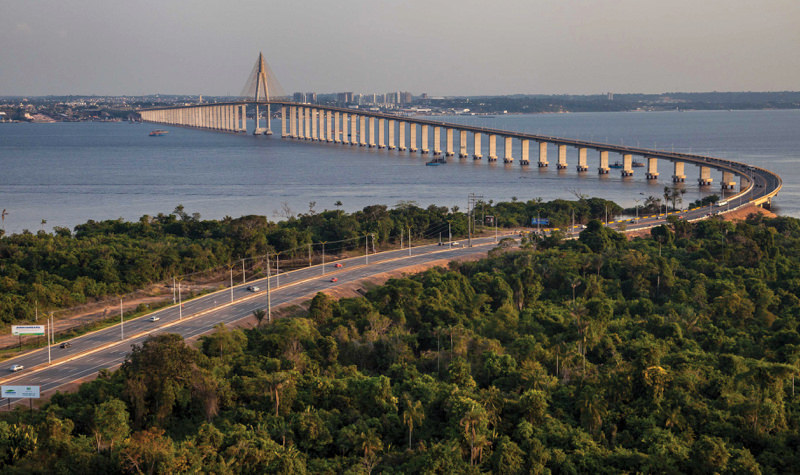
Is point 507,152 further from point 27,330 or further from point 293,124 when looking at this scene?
point 27,330

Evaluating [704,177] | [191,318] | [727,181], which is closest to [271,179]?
[704,177]

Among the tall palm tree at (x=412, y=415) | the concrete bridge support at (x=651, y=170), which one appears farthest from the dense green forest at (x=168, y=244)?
the concrete bridge support at (x=651, y=170)

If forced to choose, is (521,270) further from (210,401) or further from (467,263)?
(210,401)

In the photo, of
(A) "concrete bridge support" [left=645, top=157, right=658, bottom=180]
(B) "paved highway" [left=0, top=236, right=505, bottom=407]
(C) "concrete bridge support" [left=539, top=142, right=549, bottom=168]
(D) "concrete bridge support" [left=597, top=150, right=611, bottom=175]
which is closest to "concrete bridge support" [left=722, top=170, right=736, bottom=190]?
(A) "concrete bridge support" [left=645, top=157, right=658, bottom=180]

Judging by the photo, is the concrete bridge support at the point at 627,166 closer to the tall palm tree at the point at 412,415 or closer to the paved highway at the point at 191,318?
the paved highway at the point at 191,318

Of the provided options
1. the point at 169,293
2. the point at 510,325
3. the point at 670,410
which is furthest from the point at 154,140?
the point at 670,410
